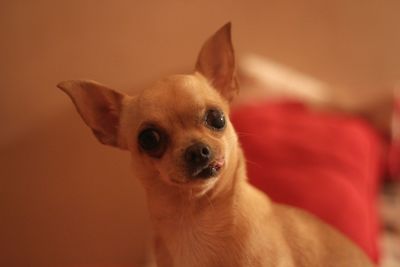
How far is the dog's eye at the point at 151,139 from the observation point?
826 millimetres

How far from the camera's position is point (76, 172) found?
1.84 m

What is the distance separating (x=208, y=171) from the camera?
0.78 meters

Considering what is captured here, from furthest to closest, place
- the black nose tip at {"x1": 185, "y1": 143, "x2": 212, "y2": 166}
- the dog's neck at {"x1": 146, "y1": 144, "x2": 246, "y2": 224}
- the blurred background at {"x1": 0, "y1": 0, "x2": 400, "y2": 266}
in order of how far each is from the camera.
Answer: the blurred background at {"x1": 0, "y1": 0, "x2": 400, "y2": 266}, the dog's neck at {"x1": 146, "y1": 144, "x2": 246, "y2": 224}, the black nose tip at {"x1": 185, "y1": 143, "x2": 212, "y2": 166}

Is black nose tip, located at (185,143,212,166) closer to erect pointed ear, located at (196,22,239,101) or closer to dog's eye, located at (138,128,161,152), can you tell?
dog's eye, located at (138,128,161,152)

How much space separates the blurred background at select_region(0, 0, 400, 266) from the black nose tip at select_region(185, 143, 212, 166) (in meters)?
0.80

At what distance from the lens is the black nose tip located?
2.51 feet

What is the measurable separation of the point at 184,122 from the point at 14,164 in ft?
4.36

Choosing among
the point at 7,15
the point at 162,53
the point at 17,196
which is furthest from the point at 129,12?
the point at 17,196

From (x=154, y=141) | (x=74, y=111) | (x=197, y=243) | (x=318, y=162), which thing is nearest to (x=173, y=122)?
(x=154, y=141)

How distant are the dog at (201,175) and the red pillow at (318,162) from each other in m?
0.30

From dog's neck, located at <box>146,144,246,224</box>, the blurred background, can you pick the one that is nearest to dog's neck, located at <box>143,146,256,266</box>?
dog's neck, located at <box>146,144,246,224</box>

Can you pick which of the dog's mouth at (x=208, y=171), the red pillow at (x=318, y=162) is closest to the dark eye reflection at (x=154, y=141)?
the dog's mouth at (x=208, y=171)

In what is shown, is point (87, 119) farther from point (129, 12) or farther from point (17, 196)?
point (17, 196)

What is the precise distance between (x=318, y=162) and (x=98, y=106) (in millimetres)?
963
